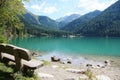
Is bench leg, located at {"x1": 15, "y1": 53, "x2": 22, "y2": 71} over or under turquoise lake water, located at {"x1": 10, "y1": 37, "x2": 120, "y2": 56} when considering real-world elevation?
over

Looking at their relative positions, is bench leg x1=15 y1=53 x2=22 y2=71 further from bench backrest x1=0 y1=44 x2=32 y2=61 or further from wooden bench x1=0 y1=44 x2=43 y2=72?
bench backrest x1=0 y1=44 x2=32 y2=61

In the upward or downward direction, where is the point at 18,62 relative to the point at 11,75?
upward

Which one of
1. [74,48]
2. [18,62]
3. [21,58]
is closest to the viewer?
[21,58]

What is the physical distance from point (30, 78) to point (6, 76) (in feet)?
3.62

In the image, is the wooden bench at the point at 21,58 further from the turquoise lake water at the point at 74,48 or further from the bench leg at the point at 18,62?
the turquoise lake water at the point at 74,48

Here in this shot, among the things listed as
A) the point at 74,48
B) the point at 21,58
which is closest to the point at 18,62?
the point at 21,58

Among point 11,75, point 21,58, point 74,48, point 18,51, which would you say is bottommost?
point 74,48

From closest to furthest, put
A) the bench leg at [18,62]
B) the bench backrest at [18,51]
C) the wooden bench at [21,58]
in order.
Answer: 1. the bench backrest at [18,51]
2. the wooden bench at [21,58]
3. the bench leg at [18,62]

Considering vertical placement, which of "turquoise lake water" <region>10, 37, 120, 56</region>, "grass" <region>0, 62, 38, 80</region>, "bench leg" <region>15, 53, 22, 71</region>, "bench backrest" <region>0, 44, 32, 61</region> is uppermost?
"bench backrest" <region>0, 44, 32, 61</region>

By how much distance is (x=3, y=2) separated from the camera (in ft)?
63.1

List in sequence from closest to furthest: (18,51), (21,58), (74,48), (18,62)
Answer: (18,51) → (21,58) → (18,62) → (74,48)

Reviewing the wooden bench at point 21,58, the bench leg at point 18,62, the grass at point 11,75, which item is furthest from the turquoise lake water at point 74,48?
the bench leg at point 18,62

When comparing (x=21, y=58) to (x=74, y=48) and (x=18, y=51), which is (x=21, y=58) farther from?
(x=74, y=48)

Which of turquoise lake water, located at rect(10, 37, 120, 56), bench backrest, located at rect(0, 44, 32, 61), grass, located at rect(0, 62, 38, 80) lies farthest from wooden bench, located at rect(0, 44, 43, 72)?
turquoise lake water, located at rect(10, 37, 120, 56)
